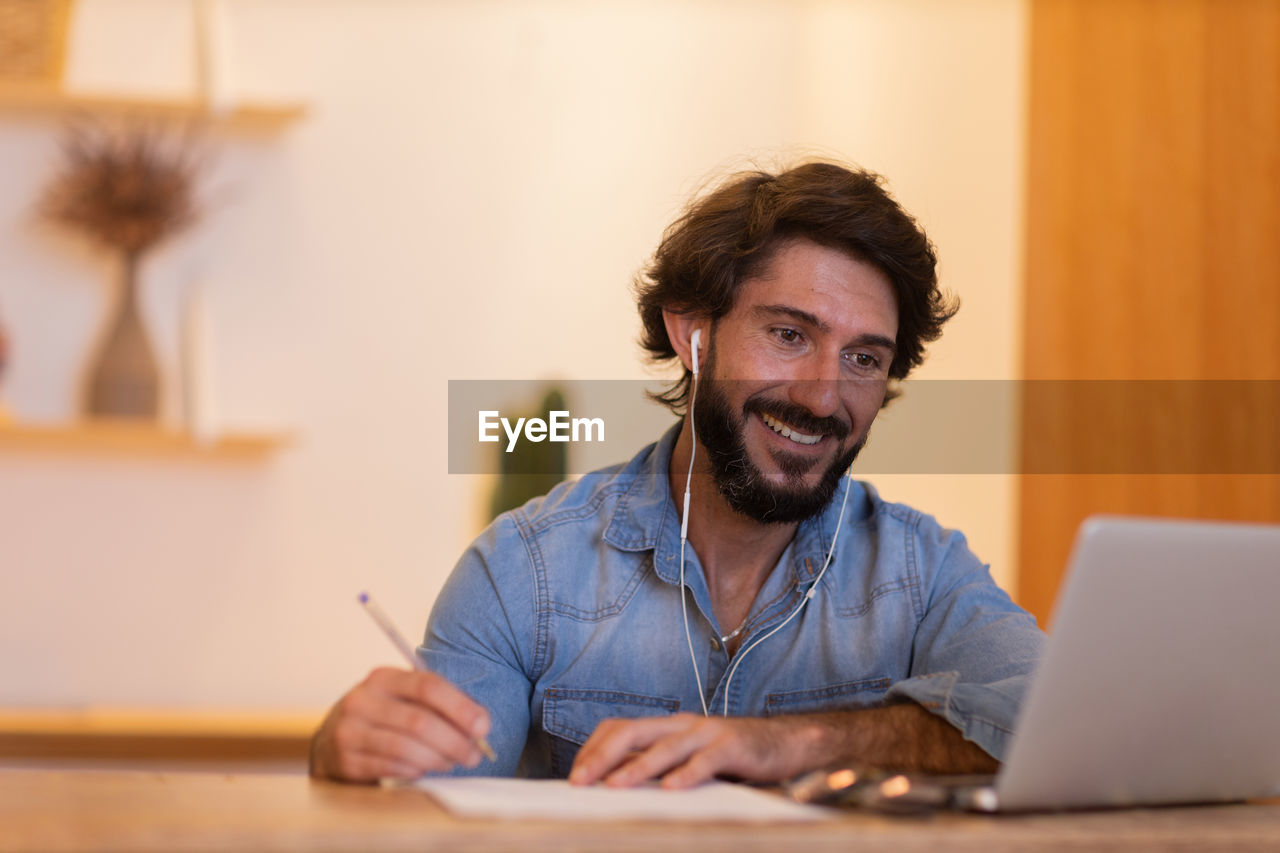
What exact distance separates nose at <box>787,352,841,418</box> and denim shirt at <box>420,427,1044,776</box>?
0.14m

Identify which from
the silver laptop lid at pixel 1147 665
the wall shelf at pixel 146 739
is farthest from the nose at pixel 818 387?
the wall shelf at pixel 146 739

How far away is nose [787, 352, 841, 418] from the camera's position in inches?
61.1

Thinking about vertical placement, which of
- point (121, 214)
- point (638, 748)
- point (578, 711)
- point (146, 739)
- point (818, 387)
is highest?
point (121, 214)

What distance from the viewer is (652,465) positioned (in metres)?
1.64

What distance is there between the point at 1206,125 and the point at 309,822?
2.14m

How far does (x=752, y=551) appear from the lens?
1593 millimetres

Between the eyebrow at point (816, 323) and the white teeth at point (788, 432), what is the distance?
0.13 meters

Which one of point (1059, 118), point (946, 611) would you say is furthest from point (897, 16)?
point (946, 611)

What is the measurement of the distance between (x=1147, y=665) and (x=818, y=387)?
78cm

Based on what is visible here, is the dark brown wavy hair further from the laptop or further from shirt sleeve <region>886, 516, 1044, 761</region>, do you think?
the laptop

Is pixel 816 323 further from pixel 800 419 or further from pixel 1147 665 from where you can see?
pixel 1147 665

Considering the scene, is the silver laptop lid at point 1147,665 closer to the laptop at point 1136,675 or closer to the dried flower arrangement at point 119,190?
the laptop at point 1136,675

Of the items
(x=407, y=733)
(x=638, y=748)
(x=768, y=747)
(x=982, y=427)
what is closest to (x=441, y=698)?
(x=407, y=733)

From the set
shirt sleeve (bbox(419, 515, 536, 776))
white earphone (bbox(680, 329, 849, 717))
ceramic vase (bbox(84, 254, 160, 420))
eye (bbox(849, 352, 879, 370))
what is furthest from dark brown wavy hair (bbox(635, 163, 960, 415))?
ceramic vase (bbox(84, 254, 160, 420))
